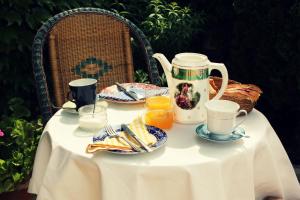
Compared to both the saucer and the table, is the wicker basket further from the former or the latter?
the saucer

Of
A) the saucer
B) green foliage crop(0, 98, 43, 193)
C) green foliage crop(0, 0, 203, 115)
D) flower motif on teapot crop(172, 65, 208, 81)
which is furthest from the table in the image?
green foliage crop(0, 0, 203, 115)

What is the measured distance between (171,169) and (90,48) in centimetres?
138

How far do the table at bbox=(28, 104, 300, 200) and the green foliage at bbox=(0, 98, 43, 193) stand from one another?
2.35 ft

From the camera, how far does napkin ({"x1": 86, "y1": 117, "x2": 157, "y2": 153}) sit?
1.46 m

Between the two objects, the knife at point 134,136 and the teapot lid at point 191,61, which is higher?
the teapot lid at point 191,61

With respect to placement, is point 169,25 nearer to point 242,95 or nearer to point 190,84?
point 242,95

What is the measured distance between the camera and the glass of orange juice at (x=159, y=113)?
1.67 metres

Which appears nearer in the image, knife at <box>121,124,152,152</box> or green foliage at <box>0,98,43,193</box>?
knife at <box>121,124,152,152</box>

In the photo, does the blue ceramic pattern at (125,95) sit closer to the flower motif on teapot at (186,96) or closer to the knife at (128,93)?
the knife at (128,93)

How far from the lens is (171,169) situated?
1406mm

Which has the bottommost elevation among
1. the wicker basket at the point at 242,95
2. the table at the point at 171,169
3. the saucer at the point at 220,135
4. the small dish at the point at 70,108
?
the table at the point at 171,169

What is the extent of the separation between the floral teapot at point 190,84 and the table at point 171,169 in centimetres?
5

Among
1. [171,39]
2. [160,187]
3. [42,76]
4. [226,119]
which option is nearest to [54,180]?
[160,187]

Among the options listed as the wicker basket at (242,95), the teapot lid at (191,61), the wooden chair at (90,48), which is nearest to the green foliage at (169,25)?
the wooden chair at (90,48)
